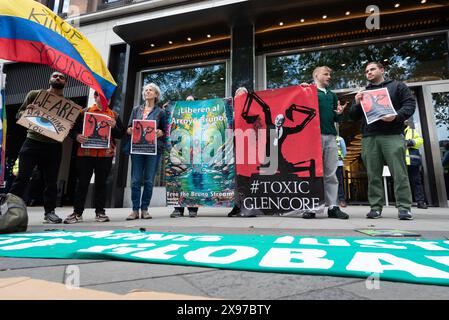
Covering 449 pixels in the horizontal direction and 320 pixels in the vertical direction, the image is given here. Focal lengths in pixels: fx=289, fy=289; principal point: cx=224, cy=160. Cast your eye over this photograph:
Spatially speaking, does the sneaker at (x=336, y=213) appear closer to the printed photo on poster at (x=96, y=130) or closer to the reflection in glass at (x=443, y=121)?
the printed photo on poster at (x=96, y=130)

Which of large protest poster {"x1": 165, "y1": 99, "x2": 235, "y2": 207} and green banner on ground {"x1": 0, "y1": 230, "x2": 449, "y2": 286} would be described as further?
large protest poster {"x1": 165, "y1": 99, "x2": 235, "y2": 207}

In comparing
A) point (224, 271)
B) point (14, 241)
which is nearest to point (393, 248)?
point (224, 271)

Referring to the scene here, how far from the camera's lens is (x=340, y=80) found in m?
7.41

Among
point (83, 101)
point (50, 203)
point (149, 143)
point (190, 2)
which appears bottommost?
point (50, 203)

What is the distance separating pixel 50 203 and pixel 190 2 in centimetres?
679

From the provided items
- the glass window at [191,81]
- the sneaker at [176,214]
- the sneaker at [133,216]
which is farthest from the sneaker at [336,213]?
the glass window at [191,81]

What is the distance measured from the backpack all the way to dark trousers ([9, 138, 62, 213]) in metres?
0.77

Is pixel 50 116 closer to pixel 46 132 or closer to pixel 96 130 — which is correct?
pixel 46 132

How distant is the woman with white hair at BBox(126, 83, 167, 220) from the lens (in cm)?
375

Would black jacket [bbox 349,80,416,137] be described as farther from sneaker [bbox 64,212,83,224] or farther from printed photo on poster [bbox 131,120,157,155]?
sneaker [bbox 64,212,83,224]

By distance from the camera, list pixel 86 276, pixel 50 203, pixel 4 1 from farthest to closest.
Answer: pixel 50 203
pixel 4 1
pixel 86 276

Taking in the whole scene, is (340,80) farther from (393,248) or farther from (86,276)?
(86,276)

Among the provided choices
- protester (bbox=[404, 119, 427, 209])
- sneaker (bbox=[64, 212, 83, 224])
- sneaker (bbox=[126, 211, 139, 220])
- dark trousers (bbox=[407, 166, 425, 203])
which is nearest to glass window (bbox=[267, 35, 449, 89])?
protester (bbox=[404, 119, 427, 209])

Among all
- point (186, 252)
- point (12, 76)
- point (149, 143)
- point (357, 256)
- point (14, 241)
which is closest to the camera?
point (357, 256)
